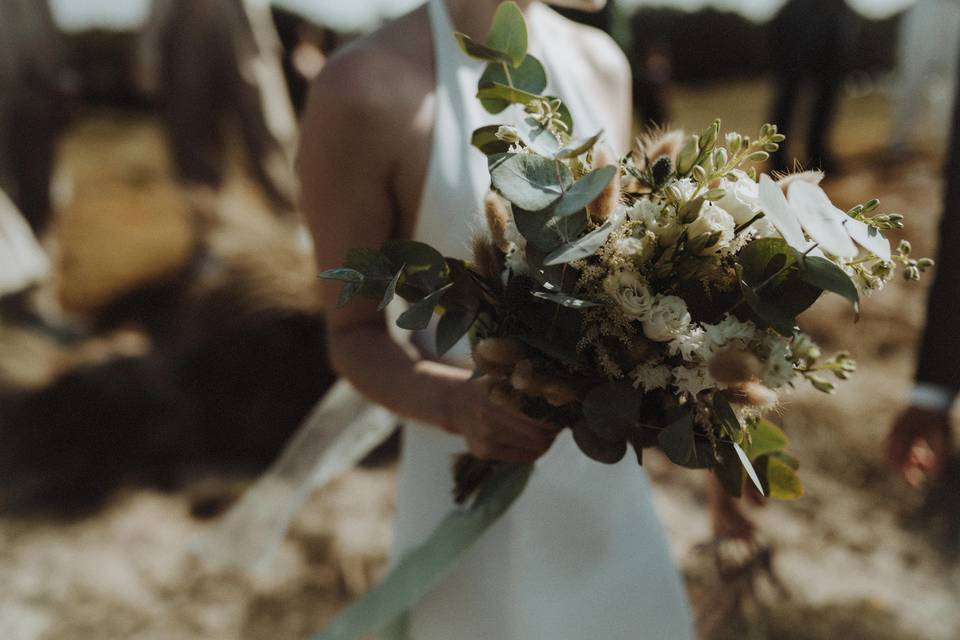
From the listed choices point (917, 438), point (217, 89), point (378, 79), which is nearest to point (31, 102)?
point (217, 89)

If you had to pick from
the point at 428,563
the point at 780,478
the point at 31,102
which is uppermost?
the point at 780,478

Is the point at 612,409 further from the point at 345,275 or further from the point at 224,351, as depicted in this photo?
the point at 224,351

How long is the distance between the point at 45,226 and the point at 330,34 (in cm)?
212

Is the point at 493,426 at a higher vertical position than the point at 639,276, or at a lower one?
lower

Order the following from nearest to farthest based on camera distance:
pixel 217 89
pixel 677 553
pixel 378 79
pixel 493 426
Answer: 1. pixel 493 426
2. pixel 378 79
3. pixel 677 553
4. pixel 217 89

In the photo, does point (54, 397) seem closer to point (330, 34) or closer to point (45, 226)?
point (45, 226)

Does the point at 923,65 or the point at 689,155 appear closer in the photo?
the point at 689,155

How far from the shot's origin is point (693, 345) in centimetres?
73

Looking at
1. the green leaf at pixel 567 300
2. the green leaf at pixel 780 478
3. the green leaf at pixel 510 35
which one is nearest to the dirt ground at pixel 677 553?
the green leaf at pixel 780 478

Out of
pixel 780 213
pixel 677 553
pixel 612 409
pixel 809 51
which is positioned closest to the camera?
pixel 780 213

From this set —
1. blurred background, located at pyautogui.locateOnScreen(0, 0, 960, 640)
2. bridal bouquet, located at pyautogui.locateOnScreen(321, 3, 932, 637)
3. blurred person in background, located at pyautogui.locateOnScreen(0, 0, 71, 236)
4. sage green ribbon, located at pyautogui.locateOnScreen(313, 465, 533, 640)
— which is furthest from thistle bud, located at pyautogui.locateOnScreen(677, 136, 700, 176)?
blurred person in background, located at pyautogui.locateOnScreen(0, 0, 71, 236)

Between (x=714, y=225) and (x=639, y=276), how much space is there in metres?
0.08

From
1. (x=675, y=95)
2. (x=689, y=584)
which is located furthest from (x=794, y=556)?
(x=675, y=95)

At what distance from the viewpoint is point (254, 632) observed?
2564 mm
